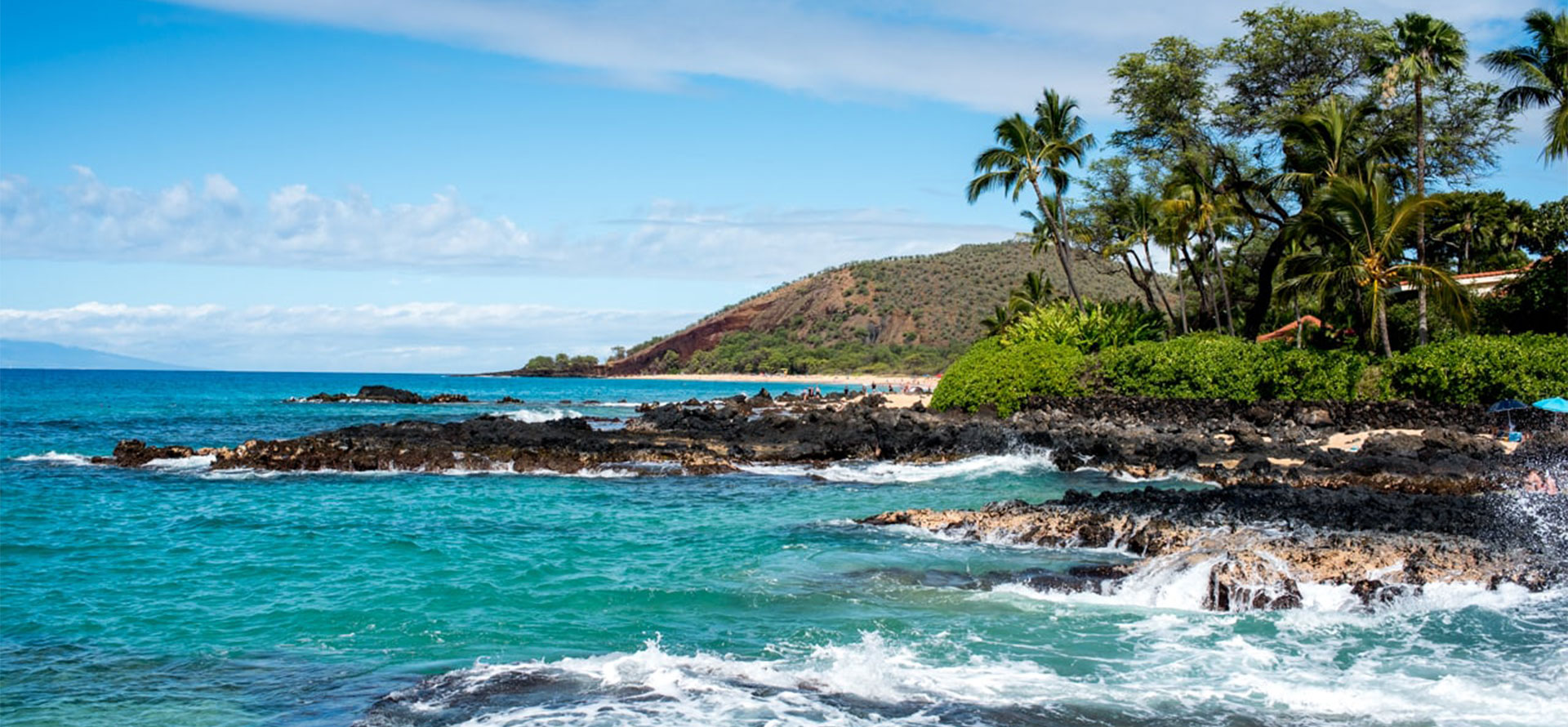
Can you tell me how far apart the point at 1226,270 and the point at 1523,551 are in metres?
46.3

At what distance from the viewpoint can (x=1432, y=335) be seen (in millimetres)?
30031

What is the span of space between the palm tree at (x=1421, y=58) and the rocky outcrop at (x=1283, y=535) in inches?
602

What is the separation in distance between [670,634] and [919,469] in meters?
14.8

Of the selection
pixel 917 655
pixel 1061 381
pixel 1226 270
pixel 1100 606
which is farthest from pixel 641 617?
pixel 1226 270

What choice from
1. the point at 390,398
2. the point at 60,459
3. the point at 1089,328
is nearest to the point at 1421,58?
the point at 1089,328

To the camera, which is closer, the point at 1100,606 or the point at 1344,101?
the point at 1100,606

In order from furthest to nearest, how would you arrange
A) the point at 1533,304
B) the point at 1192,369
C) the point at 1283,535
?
the point at 1192,369 → the point at 1533,304 → the point at 1283,535

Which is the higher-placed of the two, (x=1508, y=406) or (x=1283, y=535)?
(x=1508, y=406)

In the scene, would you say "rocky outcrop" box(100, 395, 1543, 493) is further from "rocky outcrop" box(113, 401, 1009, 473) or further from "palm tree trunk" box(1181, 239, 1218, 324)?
"palm tree trunk" box(1181, 239, 1218, 324)

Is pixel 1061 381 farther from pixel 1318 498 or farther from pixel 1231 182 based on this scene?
pixel 1318 498

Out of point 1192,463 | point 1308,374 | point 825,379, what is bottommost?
point 1192,463

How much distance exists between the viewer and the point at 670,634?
9.80 metres

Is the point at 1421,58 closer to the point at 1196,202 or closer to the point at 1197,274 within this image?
the point at 1196,202

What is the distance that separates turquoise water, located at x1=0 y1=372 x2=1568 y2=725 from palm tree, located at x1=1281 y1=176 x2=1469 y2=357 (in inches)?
631
